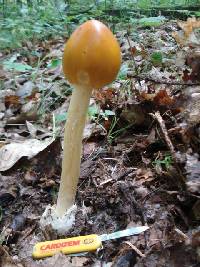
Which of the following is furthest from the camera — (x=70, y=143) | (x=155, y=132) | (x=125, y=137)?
(x=125, y=137)

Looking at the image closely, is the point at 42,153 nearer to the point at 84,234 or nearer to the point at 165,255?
the point at 84,234

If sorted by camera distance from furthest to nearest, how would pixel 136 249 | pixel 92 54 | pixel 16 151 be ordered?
pixel 16 151
pixel 136 249
pixel 92 54

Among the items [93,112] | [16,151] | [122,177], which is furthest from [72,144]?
[93,112]

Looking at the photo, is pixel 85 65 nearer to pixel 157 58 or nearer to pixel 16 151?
pixel 16 151

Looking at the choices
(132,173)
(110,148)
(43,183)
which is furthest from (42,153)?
(132,173)

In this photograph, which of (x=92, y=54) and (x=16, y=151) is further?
(x=16, y=151)

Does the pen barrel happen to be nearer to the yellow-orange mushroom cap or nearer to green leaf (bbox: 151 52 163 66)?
the yellow-orange mushroom cap

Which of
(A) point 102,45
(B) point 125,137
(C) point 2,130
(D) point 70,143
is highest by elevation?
(A) point 102,45
